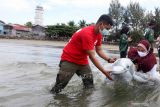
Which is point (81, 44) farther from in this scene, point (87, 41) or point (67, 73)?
point (67, 73)

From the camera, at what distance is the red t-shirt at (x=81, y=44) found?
6617 mm

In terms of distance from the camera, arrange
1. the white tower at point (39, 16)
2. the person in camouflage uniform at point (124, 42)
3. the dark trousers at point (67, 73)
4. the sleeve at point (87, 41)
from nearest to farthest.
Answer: the sleeve at point (87, 41) → the dark trousers at point (67, 73) → the person in camouflage uniform at point (124, 42) → the white tower at point (39, 16)

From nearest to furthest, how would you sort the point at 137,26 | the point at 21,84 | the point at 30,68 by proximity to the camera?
the point at 21,84 < the point at 30,68 < the point at 137,26

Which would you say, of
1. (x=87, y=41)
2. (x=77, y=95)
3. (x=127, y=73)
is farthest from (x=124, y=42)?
(x=87, y=41)

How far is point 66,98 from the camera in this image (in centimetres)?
754

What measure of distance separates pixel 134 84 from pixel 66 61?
6.53ft

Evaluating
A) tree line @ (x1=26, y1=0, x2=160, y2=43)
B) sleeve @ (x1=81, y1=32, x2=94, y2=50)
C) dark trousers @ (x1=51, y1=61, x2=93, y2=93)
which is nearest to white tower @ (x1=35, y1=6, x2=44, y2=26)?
tree line @ (x1=26, y1=0, x2=160, y2=43)

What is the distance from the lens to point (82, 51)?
22.6ft

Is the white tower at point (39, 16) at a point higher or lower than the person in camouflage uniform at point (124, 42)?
higher

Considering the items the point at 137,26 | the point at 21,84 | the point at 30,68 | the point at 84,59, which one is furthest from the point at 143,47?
the point at 137,26

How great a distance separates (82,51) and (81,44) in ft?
0.46

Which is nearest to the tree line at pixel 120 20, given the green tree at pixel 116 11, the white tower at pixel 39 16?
the green tree at pixel 116 11

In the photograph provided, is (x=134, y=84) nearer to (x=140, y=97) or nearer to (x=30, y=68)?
(x=140, y=97)

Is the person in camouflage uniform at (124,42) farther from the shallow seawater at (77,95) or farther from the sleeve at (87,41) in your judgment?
the sleeve at (87,41)
